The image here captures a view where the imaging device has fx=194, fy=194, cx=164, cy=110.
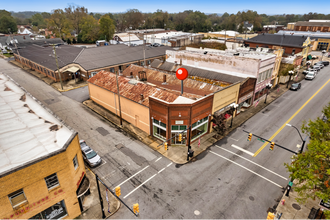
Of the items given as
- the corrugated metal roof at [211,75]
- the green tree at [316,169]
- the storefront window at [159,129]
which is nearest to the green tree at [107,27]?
the corrugated metal roof at [211,75]

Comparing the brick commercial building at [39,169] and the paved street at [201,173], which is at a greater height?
the brick commercial building at [39,169]

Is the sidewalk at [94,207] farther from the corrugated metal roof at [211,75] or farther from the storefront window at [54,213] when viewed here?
the corrugated metal roof at [211,75]

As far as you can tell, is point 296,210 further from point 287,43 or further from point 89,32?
point 89,32

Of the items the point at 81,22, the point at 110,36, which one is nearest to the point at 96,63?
the point at 110,36

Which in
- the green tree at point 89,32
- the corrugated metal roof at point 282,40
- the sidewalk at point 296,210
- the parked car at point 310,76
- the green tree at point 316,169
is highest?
the green tree at point 89,32

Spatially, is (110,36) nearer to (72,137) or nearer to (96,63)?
(96,63)

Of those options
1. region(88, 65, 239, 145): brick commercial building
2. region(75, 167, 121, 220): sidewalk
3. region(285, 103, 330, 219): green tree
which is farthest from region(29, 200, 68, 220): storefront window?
region(285, 103, 330, 219): green tree

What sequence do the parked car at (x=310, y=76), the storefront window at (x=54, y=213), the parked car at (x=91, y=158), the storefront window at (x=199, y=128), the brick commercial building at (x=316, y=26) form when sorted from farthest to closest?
1. the brick commercial building at (x=316, y=26)
2. the parked car at (x=310, y=76)
3. the storefront window at (x=199, y=128)
4. the parked car at (x=91, y=158)
5. the storefront window at (x=54, y=213)
